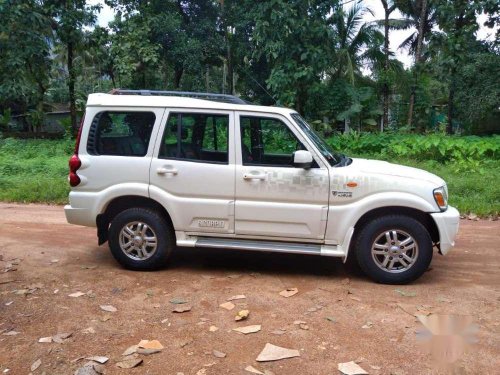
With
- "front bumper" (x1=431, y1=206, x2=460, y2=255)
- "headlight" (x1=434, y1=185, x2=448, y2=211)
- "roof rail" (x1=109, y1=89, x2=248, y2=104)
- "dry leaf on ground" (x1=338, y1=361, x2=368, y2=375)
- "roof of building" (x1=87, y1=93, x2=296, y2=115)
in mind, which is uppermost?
"roof rail" (x1=109, y1=89, x2=248, y2=104)

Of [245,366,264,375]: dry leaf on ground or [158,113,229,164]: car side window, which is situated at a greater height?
[158,113,229,164]: car side window

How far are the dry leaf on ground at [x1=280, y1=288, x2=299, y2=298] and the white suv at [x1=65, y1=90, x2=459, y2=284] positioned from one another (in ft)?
1.29

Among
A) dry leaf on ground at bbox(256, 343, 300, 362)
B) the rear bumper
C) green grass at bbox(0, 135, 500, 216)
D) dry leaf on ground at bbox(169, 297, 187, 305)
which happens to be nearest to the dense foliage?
green grass at bbox(0, 135, 500, 216)

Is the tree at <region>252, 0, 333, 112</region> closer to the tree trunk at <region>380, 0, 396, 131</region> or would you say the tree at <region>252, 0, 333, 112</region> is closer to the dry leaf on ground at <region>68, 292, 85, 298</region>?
the tree trunk at <region>380, 0, 396, 131</region>

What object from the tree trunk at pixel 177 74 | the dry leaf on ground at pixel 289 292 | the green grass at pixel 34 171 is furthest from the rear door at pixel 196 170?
the tree trunk at pixel 177 74

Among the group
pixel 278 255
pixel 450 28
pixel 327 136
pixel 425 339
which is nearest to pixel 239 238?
pixel 278 255

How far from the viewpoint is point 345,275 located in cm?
530

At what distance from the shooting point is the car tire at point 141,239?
17.2 ft

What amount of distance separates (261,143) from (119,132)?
1.58m

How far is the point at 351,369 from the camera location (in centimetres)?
329

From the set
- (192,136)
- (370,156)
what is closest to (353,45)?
(370,156)

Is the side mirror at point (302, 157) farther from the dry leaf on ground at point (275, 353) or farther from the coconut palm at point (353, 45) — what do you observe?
the coconut palm at point (353, 45)

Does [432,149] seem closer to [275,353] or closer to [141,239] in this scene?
[141,239]

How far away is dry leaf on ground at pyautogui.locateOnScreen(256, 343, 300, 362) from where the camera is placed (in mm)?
3424
